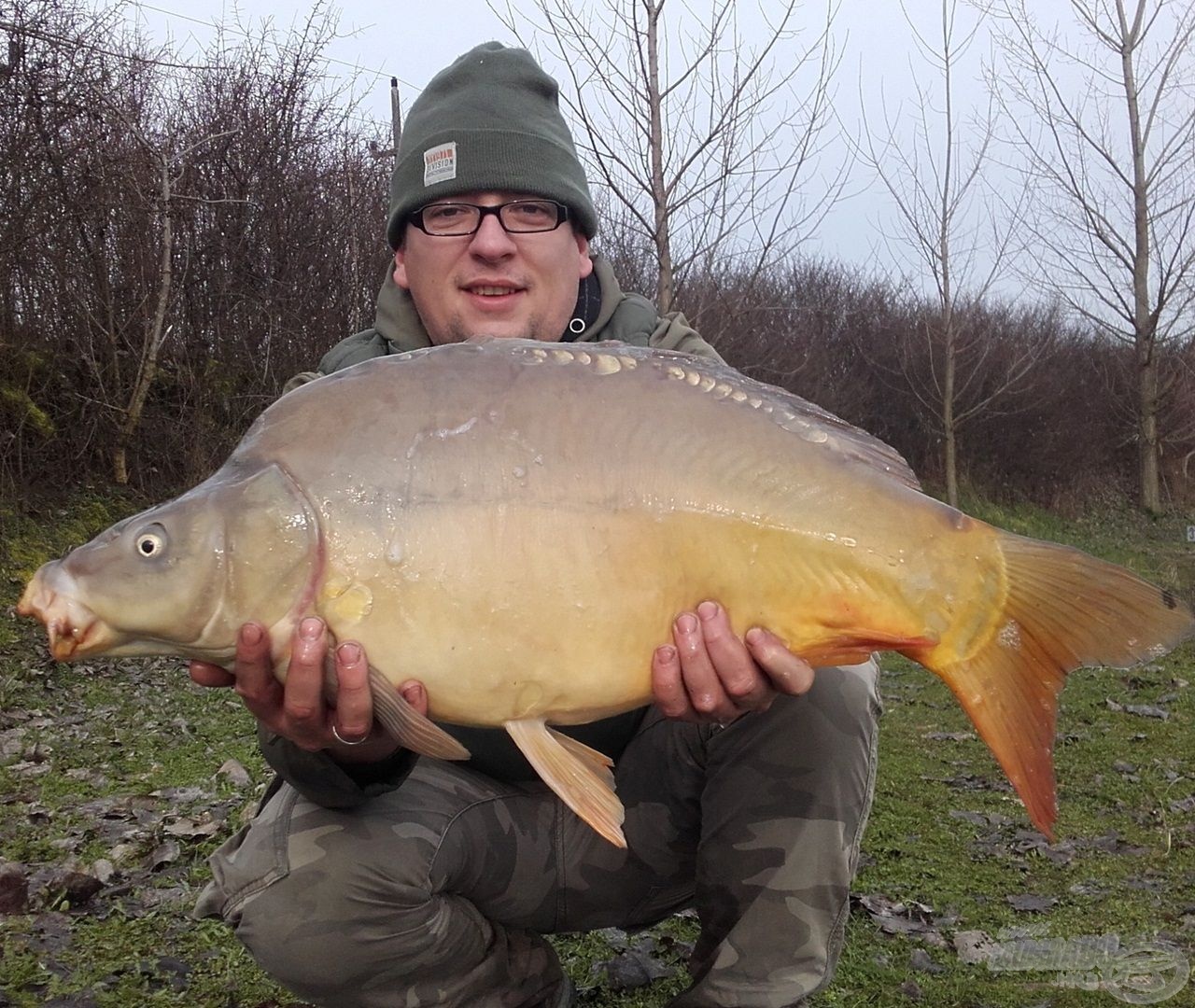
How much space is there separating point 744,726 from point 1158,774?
7.54 feet

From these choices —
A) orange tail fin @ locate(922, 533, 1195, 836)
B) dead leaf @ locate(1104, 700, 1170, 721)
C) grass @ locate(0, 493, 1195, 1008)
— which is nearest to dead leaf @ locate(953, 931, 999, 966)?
grass @ locate(0, 493, 1195, 1008)

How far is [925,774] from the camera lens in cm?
345

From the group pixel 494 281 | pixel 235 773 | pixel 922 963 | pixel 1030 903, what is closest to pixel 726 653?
pixel 494 281

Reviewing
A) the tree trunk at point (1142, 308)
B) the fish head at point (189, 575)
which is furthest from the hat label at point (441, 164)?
the tree trunk at point (1142, 308)

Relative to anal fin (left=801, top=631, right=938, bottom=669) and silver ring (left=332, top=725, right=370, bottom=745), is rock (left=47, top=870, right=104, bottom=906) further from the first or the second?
anal fin (left=801, top=631, right=938, bottom=669)

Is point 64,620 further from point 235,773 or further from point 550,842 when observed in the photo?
point 235,773

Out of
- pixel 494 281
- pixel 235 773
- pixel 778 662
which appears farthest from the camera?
pixel 235 773

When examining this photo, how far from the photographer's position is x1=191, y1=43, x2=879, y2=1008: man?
4.48ft

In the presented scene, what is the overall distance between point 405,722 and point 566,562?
0.26 meters

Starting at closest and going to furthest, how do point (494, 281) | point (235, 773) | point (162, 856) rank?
point (494, 281) < point (162, 856) < point (235, 773)

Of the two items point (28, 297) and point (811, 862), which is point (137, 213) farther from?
point (811, 862)

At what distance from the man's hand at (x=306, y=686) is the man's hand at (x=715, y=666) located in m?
0.29

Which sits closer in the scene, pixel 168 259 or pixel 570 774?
pixel 570 774

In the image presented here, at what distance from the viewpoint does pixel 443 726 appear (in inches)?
67.7
